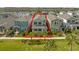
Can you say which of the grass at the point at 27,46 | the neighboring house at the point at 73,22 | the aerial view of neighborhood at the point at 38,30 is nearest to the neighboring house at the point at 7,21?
the aerial view of neighborhood at the point at 38,30

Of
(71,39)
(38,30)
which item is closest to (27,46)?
(38,30)

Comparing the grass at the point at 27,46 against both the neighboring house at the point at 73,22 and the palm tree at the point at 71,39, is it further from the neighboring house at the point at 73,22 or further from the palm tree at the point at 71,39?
the neighboring house at the point at 73,22

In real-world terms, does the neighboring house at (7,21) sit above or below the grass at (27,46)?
above

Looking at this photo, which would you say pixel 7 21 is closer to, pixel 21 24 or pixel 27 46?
pixel 21 24

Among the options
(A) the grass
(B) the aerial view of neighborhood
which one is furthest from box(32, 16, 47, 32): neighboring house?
(A) the grass

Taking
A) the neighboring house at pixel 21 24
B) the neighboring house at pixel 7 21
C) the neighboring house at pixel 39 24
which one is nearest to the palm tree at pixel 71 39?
the neighboring house at pixel 39 24

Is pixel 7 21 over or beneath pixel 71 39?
over
